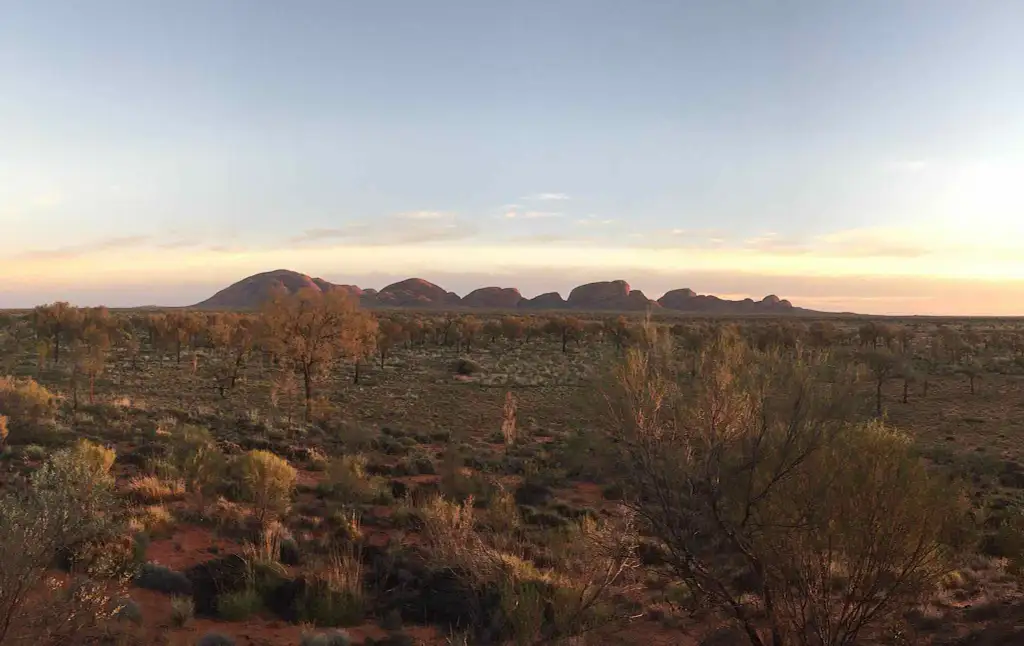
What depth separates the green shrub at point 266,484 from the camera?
11869 millimetres

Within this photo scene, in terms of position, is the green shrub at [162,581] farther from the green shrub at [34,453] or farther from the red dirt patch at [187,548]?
the green shrub at [34,453]

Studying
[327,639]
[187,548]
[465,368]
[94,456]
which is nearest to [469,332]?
[465,368]

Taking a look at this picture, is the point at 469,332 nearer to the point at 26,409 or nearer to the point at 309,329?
the point at 309,329

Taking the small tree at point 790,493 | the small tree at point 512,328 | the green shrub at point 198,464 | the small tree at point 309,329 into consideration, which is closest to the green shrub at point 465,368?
the small tree at point 309,329

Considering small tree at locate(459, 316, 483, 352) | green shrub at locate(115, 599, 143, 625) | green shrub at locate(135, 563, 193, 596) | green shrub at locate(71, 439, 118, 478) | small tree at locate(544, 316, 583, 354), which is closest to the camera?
green shrub at locate(115, 599, 143, 625)

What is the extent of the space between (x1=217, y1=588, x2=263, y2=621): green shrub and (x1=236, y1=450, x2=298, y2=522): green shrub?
3315 mm

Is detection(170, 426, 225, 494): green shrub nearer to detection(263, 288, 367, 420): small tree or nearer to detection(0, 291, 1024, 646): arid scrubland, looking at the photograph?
detection(0, 291, 1024, 646): arid scrubland

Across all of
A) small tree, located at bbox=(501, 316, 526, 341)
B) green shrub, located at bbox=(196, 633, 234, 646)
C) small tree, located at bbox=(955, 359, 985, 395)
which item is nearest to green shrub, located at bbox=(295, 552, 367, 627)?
green shrub, located at bbox=(196, 633, 234, 646)

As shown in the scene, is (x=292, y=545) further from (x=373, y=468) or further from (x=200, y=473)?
(x=373, y=468)

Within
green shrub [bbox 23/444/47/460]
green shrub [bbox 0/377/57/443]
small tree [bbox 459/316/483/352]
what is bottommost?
green shrub [bbox 23/444/47/460]

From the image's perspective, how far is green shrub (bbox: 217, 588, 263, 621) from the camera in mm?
8070

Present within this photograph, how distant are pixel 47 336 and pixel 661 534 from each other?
171 feet

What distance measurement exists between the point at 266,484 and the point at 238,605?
4.04 m

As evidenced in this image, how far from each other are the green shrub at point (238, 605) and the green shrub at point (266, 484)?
331cm
